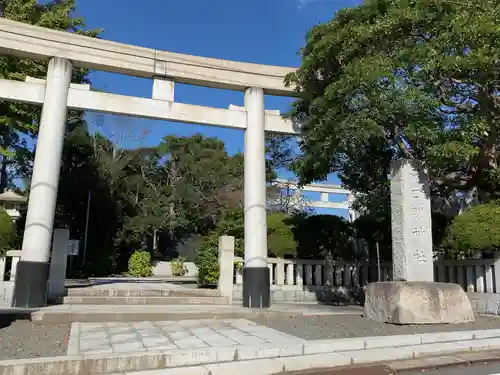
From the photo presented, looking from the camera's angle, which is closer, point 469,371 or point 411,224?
point 469,371

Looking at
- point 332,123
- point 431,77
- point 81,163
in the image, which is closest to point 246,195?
point 332,123

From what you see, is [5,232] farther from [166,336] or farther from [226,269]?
[166,336]

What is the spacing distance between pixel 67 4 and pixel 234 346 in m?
15.8

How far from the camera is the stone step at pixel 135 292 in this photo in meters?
9.06

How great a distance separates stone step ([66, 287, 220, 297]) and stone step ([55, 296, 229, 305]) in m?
0.25

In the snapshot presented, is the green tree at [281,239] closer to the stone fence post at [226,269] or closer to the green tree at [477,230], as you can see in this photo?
the stone fence post at [226,269]

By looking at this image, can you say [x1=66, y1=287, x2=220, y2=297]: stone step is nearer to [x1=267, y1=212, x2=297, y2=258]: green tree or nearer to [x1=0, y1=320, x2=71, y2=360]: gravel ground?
[x1=267, y1=212, x2=297, y2=258]: green tree

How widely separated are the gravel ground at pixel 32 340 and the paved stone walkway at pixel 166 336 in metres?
0.15

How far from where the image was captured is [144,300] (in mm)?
8914

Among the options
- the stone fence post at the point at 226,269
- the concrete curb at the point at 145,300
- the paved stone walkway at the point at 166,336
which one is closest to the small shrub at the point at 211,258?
the stone fence post at the point at 226,269

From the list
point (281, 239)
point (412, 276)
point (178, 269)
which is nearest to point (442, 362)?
point (412, 276)

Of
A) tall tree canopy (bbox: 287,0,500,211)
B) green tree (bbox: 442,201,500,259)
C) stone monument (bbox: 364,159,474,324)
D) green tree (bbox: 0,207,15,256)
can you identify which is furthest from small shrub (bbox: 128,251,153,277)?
green tree (bbox: 442,201,500,259)

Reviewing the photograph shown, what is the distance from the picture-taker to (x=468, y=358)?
16.1 ft

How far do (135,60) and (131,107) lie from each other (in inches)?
42.6
